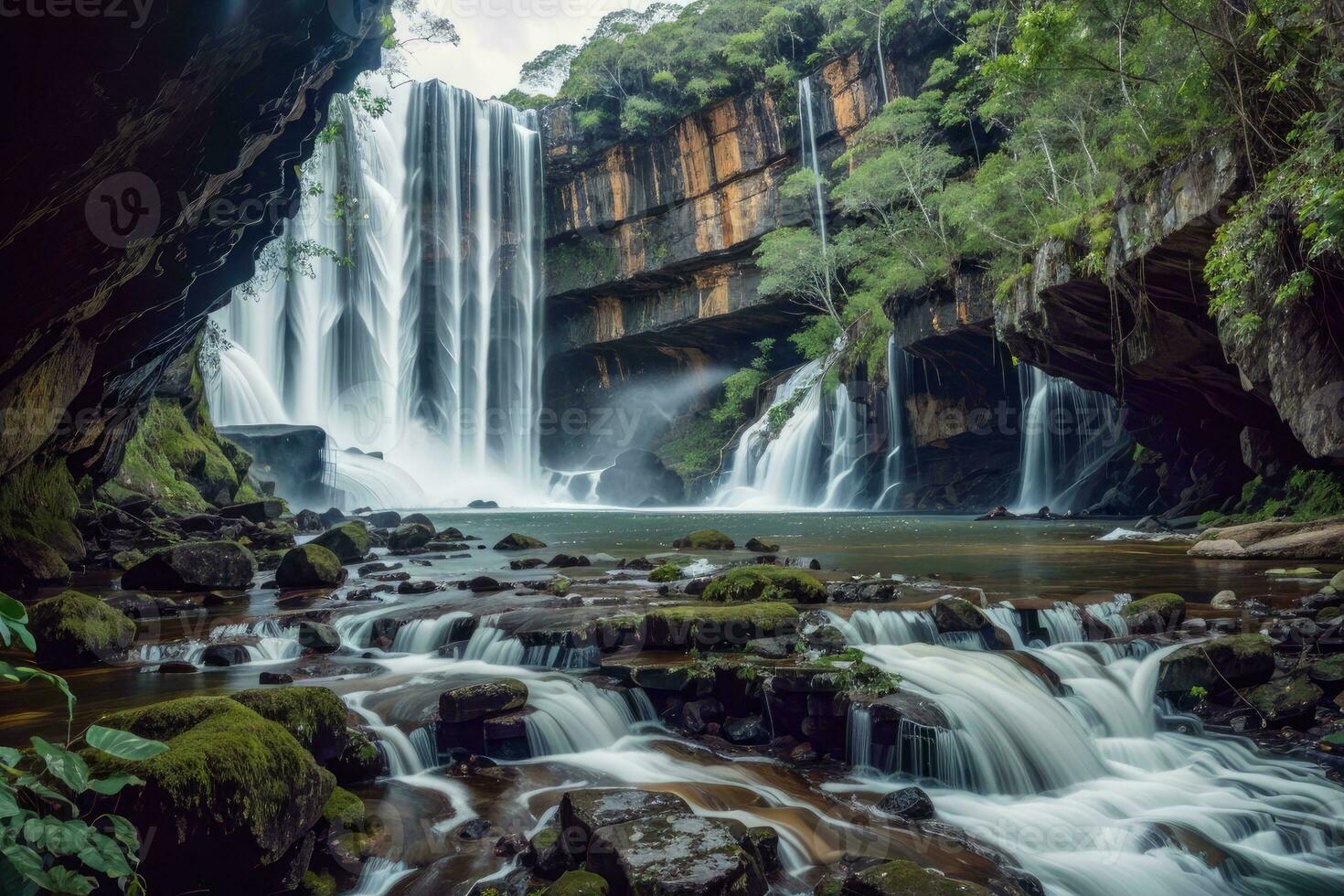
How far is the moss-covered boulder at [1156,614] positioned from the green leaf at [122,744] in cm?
739

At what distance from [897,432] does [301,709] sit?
24.4 meters

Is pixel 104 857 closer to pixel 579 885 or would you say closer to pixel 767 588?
pixel 579 885

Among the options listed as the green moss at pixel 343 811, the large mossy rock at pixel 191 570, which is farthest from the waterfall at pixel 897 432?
the green moss at pixel 343 811

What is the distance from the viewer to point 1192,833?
15.0 feet

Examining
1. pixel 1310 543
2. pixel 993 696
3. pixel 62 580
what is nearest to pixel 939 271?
pixel 1310 543

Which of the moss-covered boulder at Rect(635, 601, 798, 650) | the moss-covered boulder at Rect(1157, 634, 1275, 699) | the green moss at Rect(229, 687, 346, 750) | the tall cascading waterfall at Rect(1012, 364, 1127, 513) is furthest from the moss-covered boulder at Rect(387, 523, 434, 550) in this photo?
the tall cascading waterfall at Rect(1012, 364, 1127, 513)

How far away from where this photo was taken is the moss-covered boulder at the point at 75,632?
6.67m

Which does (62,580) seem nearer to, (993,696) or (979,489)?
(993,696)

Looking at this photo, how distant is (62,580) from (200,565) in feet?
6.96

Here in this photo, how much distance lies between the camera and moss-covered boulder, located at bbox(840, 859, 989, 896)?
3324 mm

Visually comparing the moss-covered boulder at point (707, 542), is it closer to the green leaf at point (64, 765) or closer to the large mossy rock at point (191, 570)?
the large mossy rock at point (191, 570)

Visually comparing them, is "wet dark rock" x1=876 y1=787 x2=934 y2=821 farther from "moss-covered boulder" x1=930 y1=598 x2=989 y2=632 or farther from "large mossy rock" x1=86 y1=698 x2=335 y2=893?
"large mossy rock" x1=86 y1=698 x2=335 y2=893

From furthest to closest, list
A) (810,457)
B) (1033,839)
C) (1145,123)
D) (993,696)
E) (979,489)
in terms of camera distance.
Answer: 1. (810,457)
2. (979,489)
3. (1145,123)
4. (993,696)
5. (1033,839)

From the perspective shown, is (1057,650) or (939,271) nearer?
(1057,650)
